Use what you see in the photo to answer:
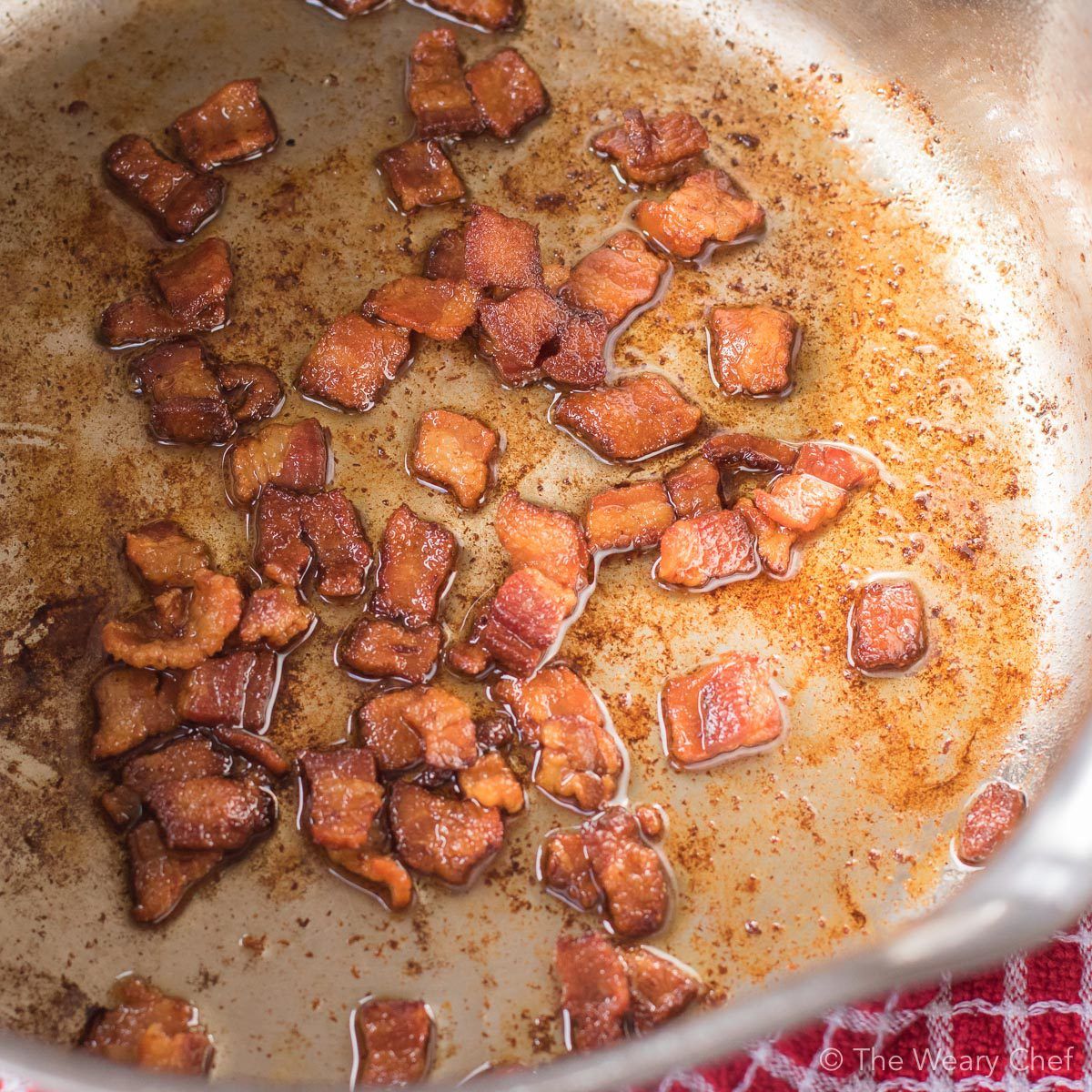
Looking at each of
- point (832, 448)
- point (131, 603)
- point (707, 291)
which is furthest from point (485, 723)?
point (707, 291)

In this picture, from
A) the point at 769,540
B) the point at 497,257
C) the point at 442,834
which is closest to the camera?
the point at 442,834

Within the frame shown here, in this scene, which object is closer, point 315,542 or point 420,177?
point 315,542

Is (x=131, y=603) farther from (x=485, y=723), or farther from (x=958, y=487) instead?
(x=958, y=487)

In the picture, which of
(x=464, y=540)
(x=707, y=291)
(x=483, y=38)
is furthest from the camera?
(x=483, y=38)

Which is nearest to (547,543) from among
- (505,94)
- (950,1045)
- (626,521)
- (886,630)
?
(626,521)

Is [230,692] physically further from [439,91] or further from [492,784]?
[439,91]

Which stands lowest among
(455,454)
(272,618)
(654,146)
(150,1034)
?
(150,1034)

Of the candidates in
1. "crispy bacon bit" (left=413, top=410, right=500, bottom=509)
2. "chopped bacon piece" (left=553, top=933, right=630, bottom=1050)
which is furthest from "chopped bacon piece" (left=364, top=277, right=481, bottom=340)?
"chopped bacon piece" (left=553, top=933, right=630, bottom=1050)
